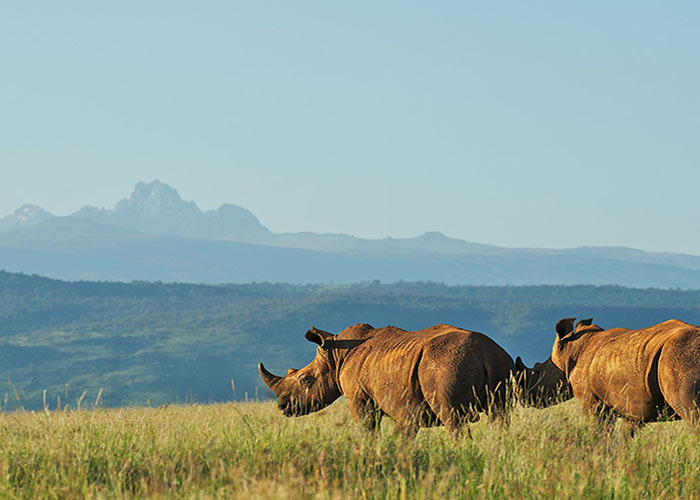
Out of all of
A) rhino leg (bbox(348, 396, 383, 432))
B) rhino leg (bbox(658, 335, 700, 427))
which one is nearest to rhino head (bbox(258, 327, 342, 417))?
rhino leg (bbox(348, 396, 383, 432))

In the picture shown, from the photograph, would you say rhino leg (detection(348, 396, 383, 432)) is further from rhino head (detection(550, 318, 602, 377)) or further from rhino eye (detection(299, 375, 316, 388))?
rhino head (detection(550, 318, 602, 377))

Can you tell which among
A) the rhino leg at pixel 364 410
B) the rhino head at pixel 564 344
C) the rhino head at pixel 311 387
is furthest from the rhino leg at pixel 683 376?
the rhino head at pixel 311 387

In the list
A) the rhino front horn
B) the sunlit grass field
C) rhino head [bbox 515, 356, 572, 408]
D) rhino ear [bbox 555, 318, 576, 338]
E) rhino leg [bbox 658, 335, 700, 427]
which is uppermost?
rhino ear [bbox 555, 318, 576, 338]

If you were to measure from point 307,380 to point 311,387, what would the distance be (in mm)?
90

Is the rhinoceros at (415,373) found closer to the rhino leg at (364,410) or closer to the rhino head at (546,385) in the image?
the rhino leg at (364,410)

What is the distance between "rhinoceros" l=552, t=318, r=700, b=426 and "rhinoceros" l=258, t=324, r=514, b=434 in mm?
880

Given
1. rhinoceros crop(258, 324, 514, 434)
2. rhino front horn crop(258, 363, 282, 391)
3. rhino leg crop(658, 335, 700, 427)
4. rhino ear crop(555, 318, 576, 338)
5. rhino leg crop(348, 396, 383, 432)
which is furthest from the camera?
rhino front horn crop(258, 363, 282, 391)

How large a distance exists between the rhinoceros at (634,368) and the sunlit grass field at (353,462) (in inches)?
10.4

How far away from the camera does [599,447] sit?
8.84 meters

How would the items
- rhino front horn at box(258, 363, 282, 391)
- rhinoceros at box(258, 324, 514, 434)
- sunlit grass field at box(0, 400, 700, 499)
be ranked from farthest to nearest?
1. rhino front horn at box(258, 363, 282, 391)
2. rhinoceros at box(258, 324, 514, 434)
3. sunlit grass field at box(0, 400, 700, 499)

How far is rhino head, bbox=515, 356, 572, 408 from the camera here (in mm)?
10445

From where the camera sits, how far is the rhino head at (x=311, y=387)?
1085 centimetres

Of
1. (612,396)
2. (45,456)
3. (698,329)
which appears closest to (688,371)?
(698,329)

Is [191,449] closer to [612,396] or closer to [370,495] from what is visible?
[370,495]
